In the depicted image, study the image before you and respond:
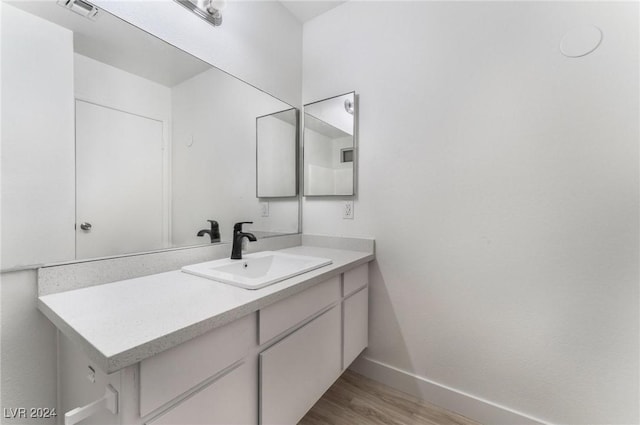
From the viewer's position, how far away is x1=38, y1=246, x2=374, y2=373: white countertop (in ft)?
1.95

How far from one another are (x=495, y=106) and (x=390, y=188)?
0.68 metres

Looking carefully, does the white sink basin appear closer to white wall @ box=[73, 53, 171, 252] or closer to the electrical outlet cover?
white wall @ box=[73, 53, 171, 252]

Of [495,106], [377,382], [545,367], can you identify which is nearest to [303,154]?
[495,106]

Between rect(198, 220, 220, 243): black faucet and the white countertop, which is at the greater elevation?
rect(198, 220, 220, 243): black faucet

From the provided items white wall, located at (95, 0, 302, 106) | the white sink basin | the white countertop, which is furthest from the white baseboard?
white wall, located at (95, 0, 302, 106)

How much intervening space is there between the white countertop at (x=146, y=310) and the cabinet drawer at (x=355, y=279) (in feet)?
1.20

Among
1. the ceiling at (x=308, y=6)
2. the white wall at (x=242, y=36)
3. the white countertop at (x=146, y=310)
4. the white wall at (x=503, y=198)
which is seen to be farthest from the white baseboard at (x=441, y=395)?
the ceiling at (x=308, y=6)

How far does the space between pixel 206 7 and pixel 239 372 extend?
5.52 ft

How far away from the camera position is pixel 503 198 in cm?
132

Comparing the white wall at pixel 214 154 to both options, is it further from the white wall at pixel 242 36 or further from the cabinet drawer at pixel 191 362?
the cabinet drawer at pixel 191 362

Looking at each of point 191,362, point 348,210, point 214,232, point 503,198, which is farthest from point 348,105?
point 191,362

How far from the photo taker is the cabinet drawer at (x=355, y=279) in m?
1.46

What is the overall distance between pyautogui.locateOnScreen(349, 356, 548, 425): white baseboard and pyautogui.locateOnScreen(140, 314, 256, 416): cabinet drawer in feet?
3.83

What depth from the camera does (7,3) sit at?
2.68ft
